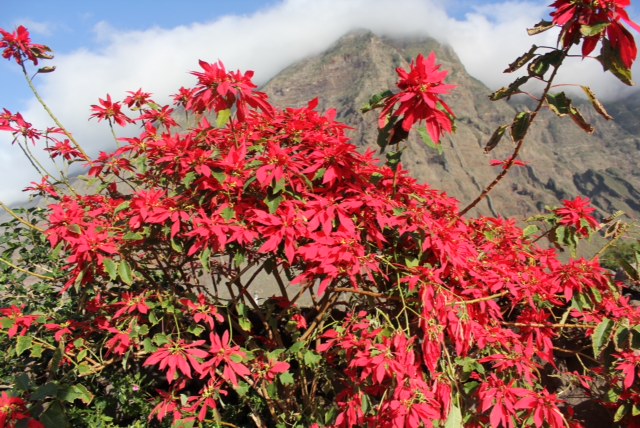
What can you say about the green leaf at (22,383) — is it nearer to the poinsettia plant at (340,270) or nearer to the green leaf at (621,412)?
the poinsettia plant at (340,270)

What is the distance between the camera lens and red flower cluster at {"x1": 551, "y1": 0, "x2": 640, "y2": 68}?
1484 millimetres

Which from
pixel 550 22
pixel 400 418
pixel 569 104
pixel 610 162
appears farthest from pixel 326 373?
pixel 610 162

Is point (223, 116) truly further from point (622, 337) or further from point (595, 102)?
point (622, 337)

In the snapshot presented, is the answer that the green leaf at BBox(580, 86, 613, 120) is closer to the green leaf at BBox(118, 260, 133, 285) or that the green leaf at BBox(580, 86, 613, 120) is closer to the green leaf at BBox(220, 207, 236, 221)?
the green leaf at BBox(220, 207, 236, 221)

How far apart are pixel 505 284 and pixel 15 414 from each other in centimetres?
239

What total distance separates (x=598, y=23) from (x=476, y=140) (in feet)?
335

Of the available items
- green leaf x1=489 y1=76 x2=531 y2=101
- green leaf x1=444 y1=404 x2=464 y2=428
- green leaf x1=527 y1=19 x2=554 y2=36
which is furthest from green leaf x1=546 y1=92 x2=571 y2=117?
green leaf x1=444 y1=404 x2=464 y2=428

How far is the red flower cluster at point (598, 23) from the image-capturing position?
1484 millimetres

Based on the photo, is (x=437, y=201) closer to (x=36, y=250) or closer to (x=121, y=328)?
(x=121, y=328)

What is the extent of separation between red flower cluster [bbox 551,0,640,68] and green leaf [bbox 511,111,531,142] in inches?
13.5

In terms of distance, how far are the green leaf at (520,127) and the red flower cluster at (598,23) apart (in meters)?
0.34

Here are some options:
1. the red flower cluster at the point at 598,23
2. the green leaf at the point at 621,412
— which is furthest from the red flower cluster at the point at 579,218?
the red flower cluster at the point at 598,23

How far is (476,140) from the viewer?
316 feet

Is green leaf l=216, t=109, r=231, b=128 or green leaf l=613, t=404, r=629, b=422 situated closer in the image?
green leaf l=216, t=109, r=231, b=128
